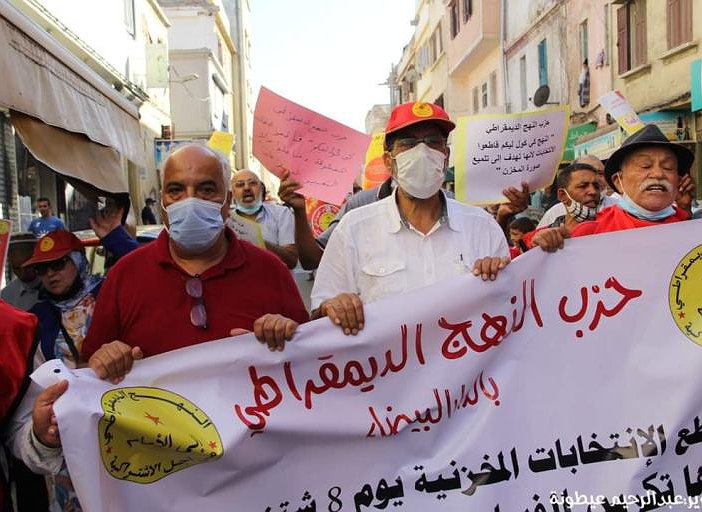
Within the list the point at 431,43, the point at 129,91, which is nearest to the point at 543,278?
the point at 129,91

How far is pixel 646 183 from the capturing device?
10.2 ft

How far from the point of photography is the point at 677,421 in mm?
2625

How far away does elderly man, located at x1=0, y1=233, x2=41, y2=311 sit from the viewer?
155 inches

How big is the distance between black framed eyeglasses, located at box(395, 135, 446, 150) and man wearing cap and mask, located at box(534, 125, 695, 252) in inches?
30.6

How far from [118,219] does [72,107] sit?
75cm

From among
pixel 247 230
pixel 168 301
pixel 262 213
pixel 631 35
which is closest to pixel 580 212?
pixel 247 230

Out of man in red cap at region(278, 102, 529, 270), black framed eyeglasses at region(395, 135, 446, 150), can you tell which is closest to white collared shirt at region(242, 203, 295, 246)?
man in red cap at region(278, 102, 529, 270)

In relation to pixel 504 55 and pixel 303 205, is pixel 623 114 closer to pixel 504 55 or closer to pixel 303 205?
pixel 303 205

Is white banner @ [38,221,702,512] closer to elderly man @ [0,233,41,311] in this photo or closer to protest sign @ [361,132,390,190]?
elderly man @ [0,233,41,311]

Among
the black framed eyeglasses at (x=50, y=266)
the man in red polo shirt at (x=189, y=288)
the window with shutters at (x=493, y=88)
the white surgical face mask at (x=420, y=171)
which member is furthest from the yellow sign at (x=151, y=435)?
the window with shutters at (x=493, y=88)

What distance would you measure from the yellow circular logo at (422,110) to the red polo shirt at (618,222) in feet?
2.98

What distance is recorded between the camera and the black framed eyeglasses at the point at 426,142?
3.05 metres

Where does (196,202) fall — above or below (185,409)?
above

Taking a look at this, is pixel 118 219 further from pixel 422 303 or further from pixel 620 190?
pixel 620 190
